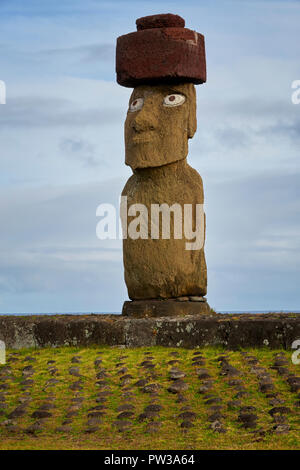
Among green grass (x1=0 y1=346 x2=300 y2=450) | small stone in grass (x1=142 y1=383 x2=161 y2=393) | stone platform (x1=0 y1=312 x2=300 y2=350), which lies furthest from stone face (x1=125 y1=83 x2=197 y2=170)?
small stone in grass (x1=142 y1=383 x2=161 y2=393)

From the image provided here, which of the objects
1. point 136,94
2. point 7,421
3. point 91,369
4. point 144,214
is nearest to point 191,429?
point 7,421

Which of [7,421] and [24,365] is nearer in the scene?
[7,421]

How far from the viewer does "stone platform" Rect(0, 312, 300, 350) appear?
447 inches

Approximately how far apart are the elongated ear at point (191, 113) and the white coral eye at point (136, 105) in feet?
2.99

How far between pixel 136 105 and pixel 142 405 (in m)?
6.57

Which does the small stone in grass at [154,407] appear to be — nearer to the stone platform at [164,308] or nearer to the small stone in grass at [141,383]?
the small stone in grass at [141,383]

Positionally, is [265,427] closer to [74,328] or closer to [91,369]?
[91,369]

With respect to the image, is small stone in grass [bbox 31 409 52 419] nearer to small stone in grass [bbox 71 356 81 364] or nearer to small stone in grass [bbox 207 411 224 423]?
small stone in grass [bbox 207 411 224 423]

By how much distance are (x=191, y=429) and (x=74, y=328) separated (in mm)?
4840

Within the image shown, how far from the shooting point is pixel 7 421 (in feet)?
28.7

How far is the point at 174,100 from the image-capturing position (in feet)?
44.1

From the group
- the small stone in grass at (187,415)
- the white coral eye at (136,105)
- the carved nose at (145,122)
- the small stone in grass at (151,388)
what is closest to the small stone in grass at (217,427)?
the small stone in grass at (187,415)

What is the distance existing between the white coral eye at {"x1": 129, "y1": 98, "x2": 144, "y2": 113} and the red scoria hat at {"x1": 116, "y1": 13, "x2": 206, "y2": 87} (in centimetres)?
33
